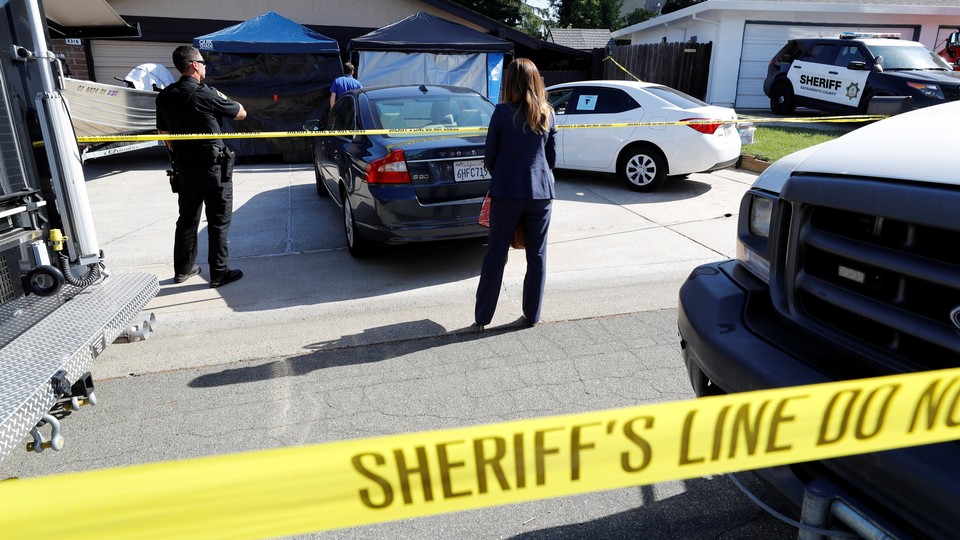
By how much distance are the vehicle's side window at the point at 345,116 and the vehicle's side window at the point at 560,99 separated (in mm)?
3829

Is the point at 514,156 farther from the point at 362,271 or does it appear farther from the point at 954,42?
the point at 954,42

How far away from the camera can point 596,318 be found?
15.6 ft

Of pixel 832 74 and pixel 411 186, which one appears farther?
pixel 832 74

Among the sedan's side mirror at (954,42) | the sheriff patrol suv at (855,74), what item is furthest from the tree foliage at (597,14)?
the sheriff patrol suv at (855,74)

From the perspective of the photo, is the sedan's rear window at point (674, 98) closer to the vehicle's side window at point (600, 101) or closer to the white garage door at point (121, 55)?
the vehicle's side window at point (600, 101)

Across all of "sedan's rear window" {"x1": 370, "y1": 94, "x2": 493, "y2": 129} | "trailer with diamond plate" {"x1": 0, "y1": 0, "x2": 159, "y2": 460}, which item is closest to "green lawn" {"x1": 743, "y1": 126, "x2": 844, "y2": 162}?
"sedan's rear window" {"x1": 370, "y1": 94, "x2": 493, "y2": 129}

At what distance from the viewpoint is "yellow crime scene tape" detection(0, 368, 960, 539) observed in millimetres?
1346

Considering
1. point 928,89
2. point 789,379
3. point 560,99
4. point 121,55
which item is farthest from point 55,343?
point 121,55

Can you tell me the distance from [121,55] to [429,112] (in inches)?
509

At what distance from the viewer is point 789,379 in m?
1.90

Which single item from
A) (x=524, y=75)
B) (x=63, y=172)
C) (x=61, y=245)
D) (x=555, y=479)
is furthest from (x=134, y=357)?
(x=555, y=479)

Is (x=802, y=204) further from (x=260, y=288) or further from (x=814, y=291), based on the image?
(x=260, y=288)

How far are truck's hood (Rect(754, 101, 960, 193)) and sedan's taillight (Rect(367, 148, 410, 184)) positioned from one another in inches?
136

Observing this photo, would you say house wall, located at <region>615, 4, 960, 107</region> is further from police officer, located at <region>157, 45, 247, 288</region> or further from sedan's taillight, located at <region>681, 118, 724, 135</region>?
police officer, located at <region>157, 45, 247, 288</region>
